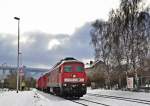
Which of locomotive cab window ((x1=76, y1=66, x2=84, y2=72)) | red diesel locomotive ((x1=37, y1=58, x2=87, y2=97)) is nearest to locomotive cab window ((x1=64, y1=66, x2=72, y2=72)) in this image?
red diesel locomotive ((x1=37, y1=58, x2=87, y2=97))

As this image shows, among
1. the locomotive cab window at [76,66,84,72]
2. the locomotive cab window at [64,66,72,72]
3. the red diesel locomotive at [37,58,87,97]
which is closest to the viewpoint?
the red diesel locomotive at [37,58,87,97]

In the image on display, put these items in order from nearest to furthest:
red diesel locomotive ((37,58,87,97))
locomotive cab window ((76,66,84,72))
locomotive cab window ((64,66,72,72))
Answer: red diesel locomotive ((37,58,87,97)), locomotive cab window ((64,66,72,72)), locomotive cab window ((76,66,84,72))

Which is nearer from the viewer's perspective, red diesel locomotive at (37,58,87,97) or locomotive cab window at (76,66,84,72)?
red diesel locomotive at (37,58,87,97)

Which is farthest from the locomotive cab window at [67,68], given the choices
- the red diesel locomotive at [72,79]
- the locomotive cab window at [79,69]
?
the locomotive cab window at [79,69]

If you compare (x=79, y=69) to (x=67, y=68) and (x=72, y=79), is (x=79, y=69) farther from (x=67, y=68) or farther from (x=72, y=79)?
(x=72, y=79)

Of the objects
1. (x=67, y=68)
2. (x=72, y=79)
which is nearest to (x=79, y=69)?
(x=67, y=68)

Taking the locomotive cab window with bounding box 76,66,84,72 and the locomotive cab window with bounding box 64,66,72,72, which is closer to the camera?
the locomotive cab window with bounding box 64,66,72,72

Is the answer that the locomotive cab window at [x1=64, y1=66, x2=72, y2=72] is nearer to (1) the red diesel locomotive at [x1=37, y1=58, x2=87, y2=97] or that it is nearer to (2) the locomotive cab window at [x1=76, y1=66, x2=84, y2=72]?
(1) the red diesel locomotive at [x1=37, y1=58, x2=87, y2=97]

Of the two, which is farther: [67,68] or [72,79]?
[67,68]

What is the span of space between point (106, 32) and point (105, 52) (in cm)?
393

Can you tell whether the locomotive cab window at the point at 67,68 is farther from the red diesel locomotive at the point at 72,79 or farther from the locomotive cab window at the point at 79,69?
the locomotive cab window at the point at 79,69

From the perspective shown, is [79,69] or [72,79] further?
[79,69]

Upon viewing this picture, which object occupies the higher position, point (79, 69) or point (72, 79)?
point (79, 69)

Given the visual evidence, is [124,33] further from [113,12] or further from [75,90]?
[75,90]
